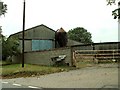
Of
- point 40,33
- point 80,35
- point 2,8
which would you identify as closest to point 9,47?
point 2,8

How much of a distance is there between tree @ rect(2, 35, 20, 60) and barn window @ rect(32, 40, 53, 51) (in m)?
7.41

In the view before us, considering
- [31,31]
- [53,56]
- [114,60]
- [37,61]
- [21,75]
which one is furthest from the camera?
[31,31]

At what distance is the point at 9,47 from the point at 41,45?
11785 mm

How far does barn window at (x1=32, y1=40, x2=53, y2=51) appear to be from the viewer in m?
58.5

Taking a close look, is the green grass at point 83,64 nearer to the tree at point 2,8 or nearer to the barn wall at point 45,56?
the barn wall at point 45,56

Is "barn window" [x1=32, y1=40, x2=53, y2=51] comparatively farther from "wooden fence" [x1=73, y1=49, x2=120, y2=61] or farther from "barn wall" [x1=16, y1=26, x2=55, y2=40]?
"wooden fence" [x1=73, y1=49, x2=120, y2=61]

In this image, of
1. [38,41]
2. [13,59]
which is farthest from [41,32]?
[13,59]

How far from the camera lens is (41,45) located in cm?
5928

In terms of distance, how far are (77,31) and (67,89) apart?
103482mm

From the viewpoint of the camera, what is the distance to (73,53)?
30016 mm

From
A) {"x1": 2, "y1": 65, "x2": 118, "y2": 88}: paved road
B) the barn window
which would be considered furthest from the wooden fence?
the barn window

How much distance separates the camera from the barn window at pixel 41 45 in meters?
58.5

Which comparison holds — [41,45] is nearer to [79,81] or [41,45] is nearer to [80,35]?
[79,81]

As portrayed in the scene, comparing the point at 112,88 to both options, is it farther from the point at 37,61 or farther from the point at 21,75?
the point at 37,61
